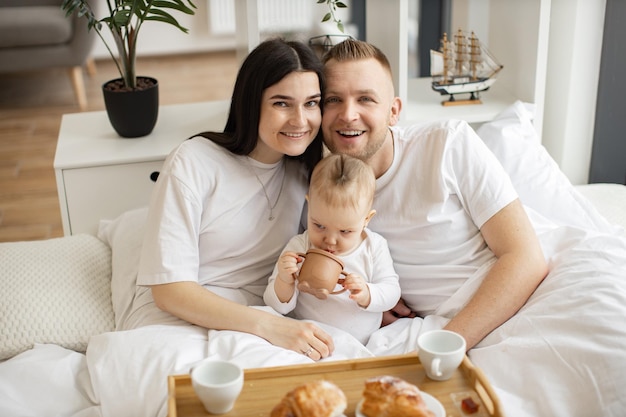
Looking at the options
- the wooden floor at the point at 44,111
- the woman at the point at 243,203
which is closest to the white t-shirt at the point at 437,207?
the woman at the point at 243,203

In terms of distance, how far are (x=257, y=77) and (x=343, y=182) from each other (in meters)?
0.32

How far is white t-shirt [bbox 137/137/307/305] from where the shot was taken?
5.64 ft

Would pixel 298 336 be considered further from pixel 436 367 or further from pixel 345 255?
pixel 436 367

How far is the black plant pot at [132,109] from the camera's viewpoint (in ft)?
8.24

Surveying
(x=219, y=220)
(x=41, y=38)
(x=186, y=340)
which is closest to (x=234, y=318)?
(x=186, y=340)

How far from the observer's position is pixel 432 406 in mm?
1204

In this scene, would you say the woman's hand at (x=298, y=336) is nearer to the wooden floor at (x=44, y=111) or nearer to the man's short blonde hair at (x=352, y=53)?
the man's short blonde hair at (x=352, y=53)

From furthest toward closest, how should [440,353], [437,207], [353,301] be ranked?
[437,207], [353,301], [440,353]

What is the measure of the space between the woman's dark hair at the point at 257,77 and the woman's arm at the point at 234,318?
1.13 ft

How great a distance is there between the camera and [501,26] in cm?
278

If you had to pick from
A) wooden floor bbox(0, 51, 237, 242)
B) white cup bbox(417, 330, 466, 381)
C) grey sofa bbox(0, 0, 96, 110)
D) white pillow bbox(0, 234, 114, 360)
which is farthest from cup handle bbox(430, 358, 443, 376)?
grey sofa bbox(0, 0, 96, 110)

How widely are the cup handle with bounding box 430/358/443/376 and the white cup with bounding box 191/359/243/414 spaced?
0.99 feet

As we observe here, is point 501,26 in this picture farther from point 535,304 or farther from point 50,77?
point 50,77

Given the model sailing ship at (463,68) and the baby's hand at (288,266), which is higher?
the model sailing ship at (463,68)
